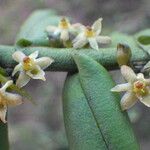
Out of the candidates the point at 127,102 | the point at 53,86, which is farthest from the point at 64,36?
the point at 53,86

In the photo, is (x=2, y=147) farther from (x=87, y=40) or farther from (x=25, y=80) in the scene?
(x=87, y=40)

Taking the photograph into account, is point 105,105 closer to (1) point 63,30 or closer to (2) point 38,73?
(2) point 38,73

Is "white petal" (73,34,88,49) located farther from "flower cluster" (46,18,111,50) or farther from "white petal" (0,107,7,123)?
"white petal" (0,107,7,123)

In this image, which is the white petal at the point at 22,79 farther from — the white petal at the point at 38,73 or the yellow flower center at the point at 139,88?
the yellow flower center at the point at 139,88

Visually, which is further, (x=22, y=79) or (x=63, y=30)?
(x=63, y=30)

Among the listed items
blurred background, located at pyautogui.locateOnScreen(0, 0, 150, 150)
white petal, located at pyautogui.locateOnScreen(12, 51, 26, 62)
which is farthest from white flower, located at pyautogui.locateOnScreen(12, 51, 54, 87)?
→ blurred background, located at pyautogui.locateOnScreen(0, 0, 150, 150)

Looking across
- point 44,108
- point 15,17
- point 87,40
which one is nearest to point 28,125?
point 44,108
